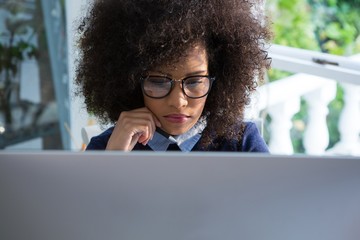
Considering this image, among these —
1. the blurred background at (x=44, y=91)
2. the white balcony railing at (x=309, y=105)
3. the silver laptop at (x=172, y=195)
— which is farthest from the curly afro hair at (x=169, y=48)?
the blurred background at (x=44, y=91)

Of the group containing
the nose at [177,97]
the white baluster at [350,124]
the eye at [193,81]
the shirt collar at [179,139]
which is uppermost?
the eye at [193,81]

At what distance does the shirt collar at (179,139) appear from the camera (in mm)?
1260

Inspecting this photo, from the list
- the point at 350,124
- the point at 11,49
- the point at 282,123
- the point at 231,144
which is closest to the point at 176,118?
the point at 231,144

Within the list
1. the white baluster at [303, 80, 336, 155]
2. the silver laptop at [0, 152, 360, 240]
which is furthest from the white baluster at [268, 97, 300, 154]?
the silver laptop at [0, 152, 360, 240]

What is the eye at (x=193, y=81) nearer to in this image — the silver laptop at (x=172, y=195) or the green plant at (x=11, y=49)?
the silver laptop at (x=172, y=195)

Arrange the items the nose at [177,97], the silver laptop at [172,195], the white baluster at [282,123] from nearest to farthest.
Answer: the silver laptop at [172,195] < the nose at [177,97] < the white baluster at [282,123]

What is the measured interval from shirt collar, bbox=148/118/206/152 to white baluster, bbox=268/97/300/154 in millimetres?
1475

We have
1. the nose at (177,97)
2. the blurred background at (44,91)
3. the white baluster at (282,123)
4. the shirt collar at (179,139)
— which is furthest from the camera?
the blurred background at (44,91)

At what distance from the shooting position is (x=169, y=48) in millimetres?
1174

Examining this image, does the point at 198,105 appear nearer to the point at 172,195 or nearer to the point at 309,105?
the point at 172,195

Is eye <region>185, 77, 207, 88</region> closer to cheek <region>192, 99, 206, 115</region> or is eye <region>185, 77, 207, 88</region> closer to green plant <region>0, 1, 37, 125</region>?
cheek <region>192, 99, 206, 115</region>

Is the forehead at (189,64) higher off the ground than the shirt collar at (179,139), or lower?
higher

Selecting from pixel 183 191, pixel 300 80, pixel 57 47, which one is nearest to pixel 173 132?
pixel 183 191

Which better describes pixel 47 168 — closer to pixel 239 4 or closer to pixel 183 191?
pixel 183 191
